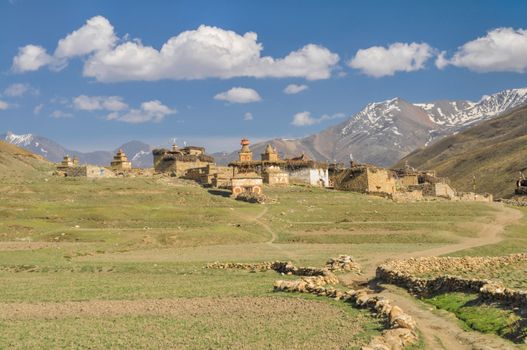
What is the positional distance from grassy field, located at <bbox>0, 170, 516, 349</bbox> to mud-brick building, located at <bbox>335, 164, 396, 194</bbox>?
7.63 metres

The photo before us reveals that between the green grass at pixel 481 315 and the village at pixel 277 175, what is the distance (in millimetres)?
56132

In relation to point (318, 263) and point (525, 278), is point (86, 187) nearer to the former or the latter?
point (318, 263)

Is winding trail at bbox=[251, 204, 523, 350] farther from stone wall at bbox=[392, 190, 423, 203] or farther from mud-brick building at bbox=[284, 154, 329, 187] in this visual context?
mud-brick building at bbox=[284, 154, 329, 187]

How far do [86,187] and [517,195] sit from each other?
8368 cm

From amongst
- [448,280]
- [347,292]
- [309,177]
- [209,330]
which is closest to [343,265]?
[347,292]

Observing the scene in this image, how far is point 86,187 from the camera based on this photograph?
3337 inches

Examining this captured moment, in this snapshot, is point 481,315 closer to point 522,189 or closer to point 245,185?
point 245,185

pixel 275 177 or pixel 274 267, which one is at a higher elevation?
pixel 275 177

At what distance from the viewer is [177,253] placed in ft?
166

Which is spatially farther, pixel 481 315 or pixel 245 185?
pixel 245 185

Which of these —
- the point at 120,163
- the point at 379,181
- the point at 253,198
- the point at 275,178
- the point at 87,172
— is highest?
the point at 120,163

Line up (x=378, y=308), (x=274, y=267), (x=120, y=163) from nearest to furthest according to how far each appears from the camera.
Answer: (x=378, y=308), (x=274, y=267), (x=120, y=163)

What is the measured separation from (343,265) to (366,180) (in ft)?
201

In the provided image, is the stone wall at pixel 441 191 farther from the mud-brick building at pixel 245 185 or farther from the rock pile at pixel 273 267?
the rock pile at pixel 273 267
